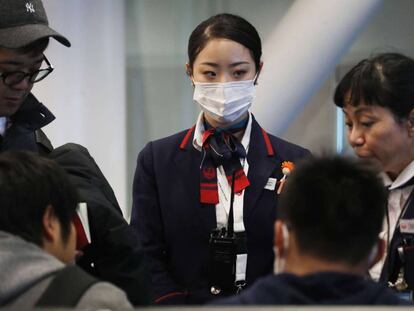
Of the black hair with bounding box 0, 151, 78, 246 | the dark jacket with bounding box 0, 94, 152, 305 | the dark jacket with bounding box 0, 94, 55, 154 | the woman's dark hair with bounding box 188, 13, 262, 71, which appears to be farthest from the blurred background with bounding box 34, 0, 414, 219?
the black hair with bounding box 0, 151, 78, 246

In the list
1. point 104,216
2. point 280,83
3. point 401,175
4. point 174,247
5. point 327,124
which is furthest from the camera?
point 327,124

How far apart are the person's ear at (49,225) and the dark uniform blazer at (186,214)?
65 cm

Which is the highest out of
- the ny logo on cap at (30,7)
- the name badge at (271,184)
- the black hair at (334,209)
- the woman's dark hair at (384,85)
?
the ny logo on cap at (30,7)

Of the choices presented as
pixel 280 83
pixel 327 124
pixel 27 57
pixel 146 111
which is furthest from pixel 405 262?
pixel 146 111

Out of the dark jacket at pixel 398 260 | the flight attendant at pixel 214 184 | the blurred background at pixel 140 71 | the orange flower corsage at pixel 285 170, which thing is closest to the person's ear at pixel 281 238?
the dark jacket at pixel 398 260

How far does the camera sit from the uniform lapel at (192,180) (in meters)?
2.06

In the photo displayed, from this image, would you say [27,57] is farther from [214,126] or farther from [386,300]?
[386,300]

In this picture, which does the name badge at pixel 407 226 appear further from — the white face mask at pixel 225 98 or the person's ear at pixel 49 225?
the person's ear at pixel 49 225

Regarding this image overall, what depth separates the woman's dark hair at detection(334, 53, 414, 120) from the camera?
189 centimetres

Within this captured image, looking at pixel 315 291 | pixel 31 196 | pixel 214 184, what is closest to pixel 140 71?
pixel 214 184

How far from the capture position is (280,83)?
323 cm

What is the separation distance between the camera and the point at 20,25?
1910 millimetres

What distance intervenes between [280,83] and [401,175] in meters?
1.40

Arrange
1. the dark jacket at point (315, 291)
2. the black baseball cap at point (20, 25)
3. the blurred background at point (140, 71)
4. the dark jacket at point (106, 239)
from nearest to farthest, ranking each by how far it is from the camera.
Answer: the dark jacket at point (315, 291) < the dark jacket at point (106, 239) < the black baseball cap at point (20, 25) < the blurred background at point (140, 71)
